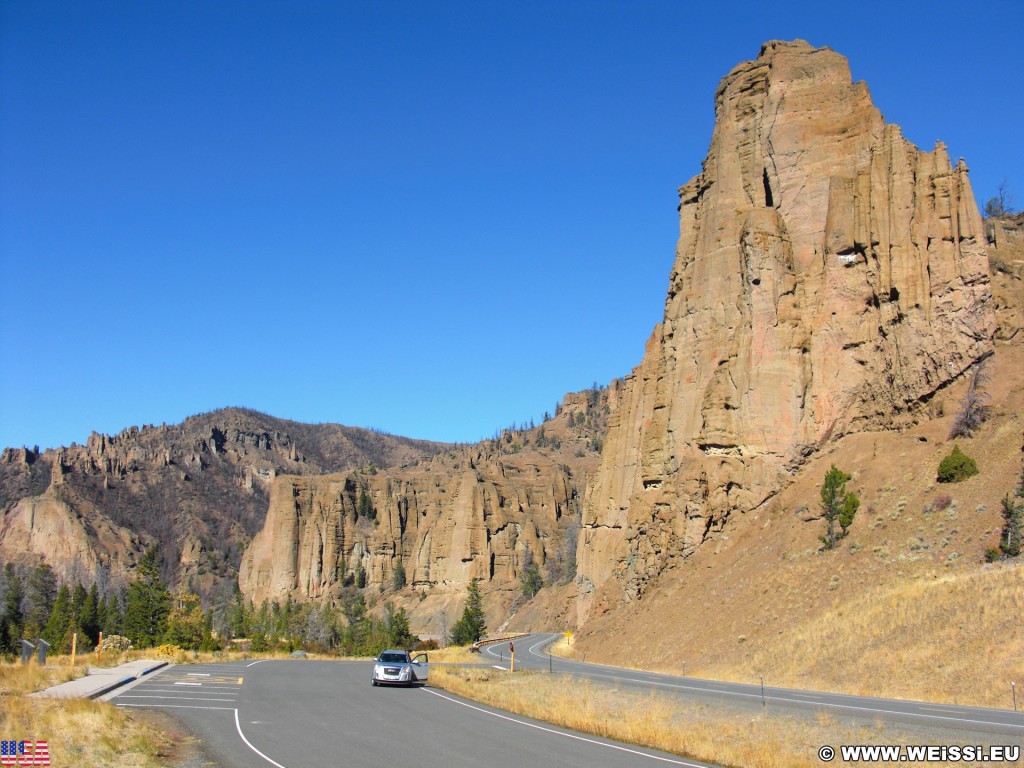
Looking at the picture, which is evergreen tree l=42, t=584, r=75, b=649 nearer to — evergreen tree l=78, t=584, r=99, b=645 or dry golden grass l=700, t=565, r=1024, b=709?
evergreen tree l=78, t=584, r=99, b=645

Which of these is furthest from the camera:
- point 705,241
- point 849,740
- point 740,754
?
point 705,241

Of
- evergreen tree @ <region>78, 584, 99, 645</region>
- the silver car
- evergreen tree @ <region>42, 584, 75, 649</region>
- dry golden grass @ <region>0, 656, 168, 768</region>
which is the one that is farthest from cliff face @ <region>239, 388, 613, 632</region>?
dry golden grass @ <region>0, 656, 168, 768</region>

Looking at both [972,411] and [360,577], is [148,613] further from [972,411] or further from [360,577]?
[360,577]

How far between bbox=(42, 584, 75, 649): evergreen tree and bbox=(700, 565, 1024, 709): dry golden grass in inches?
2286

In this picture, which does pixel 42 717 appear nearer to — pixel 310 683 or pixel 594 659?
pixel 310 683

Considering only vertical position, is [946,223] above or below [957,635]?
above

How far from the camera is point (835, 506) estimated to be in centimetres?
4175

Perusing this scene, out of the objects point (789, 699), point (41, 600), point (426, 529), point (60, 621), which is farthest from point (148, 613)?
point (789, 699)

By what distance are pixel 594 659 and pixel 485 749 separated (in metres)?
32.6

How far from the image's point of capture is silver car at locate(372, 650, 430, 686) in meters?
29.7

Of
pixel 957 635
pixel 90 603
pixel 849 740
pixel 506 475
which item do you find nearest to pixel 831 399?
pixel 957 635

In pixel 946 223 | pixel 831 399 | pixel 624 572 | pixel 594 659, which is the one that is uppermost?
pixel 946 223

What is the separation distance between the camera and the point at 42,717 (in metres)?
17.1

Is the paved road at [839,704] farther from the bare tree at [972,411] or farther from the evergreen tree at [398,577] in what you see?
the evergreen tree at [398,577]
